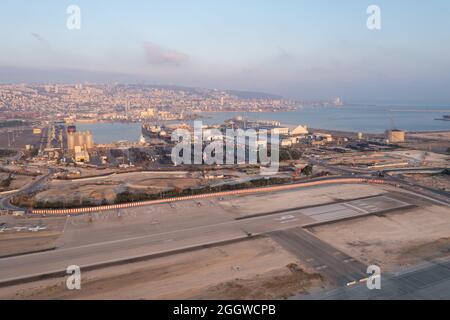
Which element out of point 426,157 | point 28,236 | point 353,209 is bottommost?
point 28,236

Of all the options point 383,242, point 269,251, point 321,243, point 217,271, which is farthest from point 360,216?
point 217,271

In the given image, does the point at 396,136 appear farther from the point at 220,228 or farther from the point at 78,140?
the point at 78,140

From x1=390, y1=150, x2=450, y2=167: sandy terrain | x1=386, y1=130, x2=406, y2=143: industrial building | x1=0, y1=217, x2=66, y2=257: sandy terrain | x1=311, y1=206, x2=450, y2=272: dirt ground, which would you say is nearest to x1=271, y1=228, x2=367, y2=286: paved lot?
x1=311, y1=206, x2=450, y2=272: dirt ground

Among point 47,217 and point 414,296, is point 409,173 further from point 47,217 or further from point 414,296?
point 47,217

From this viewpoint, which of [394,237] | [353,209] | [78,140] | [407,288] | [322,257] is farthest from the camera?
[78,140]

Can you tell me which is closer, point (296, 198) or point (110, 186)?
point (296, 198)

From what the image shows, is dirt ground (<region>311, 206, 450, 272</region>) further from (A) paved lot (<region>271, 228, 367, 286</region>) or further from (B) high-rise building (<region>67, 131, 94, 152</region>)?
(B) high-rise building (<region>67, 131, 94, 152</region>)

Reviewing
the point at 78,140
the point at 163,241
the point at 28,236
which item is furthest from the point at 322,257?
the point at 78,140
